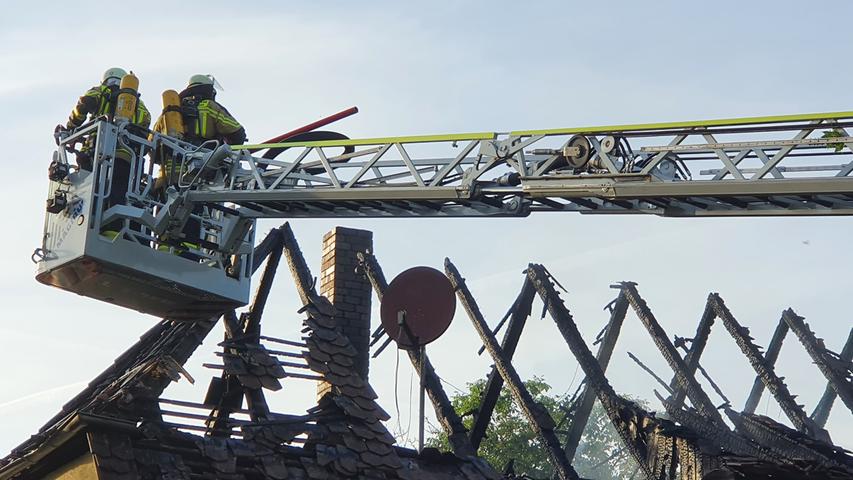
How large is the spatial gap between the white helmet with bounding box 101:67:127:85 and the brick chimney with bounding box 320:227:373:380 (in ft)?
14.1

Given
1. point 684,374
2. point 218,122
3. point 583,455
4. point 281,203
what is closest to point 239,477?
point 281,203

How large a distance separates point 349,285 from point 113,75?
4.66m

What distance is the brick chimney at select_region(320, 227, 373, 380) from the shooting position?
1642cm

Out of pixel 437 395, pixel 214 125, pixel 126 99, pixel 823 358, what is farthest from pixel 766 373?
pixel 126 99

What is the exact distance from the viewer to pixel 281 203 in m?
13.0

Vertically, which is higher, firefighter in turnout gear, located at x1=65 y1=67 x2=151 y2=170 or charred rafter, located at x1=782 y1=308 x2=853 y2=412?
firefighter in turnout gear, located at x1=65 y1=67 x2=151 y2=170

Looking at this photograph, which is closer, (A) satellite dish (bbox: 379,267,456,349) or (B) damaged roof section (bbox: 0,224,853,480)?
(B) damaged roof section (bbox: 0,224,853,480)

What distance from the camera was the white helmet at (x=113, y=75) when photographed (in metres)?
14.0

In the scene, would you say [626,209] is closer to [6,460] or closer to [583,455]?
[6,460]

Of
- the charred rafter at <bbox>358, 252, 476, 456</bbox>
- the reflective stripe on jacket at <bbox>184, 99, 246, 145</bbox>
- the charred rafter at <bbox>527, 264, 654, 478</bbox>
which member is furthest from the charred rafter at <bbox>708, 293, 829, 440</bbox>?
the reflective stripe on jacket at <bbox>184, 99, 246, 145</bbox>

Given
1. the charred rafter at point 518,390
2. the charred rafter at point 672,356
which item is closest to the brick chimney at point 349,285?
the charred rafter at point 518,390

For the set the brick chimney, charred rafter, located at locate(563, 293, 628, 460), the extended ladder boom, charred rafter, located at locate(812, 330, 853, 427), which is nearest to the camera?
the extended ladder boom

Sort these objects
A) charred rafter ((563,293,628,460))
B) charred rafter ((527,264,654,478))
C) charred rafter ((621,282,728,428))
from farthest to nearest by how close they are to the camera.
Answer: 1. charred rafter ((563,293,628,460))
2. charred rafter ((621,282,728,428))
3. charred rafter ((527,264,654,478))

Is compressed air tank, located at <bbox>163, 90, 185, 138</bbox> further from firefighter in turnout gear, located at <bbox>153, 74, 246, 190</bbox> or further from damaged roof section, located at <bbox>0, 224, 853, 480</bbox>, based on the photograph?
damaged roof section, located at <bbox>0, 224, 853, 480</bbox>
